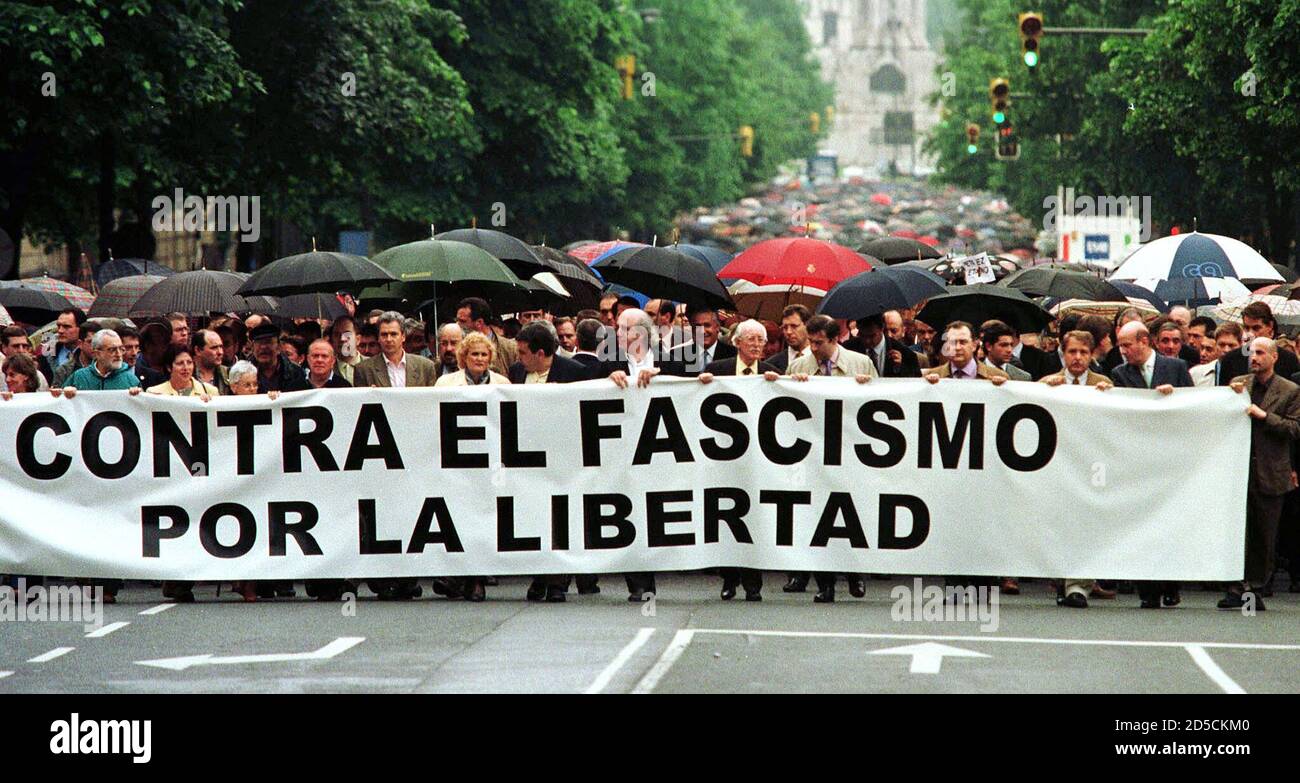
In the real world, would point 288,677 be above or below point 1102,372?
below

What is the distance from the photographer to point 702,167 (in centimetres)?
8081

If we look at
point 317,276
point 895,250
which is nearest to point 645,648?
point 317,276

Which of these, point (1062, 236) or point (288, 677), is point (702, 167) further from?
point (288, 677)

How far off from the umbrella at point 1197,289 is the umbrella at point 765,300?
11.0 feet

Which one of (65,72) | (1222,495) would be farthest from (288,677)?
(65,72)

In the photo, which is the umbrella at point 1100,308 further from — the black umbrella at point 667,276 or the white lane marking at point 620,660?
the white lane marking at point 620,660

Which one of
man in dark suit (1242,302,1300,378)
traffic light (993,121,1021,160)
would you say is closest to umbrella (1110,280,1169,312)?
man in dark suit (1242,302,1300,378)

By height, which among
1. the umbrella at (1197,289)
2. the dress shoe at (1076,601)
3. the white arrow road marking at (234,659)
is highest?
the umbrella at (1197,289)

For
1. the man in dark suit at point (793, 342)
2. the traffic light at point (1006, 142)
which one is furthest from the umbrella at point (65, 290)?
the traffic light at point (1006, 142)

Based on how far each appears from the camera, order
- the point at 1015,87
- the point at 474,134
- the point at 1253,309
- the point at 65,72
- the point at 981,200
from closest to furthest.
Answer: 1. the point at 1253,309
2. the point at 65,72
3. the point at 474,134
4. the point at 1015,87
5. the point at 981,200

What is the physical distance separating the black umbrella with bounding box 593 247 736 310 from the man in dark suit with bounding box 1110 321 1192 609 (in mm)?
5315

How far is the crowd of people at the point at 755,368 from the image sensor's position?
15.3m

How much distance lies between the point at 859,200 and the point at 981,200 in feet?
27.9

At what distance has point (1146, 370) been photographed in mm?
15883
